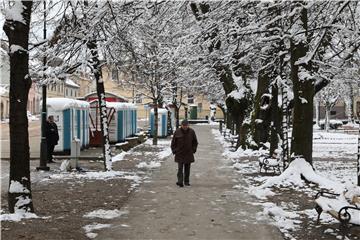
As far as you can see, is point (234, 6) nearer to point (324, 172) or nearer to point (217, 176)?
point (217, 176)

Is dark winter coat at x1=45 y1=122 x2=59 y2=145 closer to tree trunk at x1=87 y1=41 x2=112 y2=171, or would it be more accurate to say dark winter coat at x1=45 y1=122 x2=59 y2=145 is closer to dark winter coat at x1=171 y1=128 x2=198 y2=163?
tree trunk at x1=87 y1=41 x2=112 y2=171

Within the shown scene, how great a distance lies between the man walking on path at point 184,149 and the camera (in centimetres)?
1261

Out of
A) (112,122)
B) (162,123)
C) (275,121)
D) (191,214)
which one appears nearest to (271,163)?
(275,121)

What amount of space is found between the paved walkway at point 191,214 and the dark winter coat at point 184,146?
0.68 metres

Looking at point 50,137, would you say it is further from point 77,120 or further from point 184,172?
point 184,172

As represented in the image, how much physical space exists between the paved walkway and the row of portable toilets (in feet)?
24.9

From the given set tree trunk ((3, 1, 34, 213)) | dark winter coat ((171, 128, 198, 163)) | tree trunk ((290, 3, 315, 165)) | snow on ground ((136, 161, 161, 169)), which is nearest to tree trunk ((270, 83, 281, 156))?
snow on ground ((136, 161, 161, 169))

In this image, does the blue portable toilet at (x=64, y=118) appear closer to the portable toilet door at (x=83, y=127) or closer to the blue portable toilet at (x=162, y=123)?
the portable toilet door at (x=83, y=127)

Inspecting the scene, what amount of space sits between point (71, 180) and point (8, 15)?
6.13 metres

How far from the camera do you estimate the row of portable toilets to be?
798 inches

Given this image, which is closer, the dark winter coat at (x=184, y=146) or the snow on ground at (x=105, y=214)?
the snow on ground at (x=105, y=214)

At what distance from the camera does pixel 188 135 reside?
12.8 metres

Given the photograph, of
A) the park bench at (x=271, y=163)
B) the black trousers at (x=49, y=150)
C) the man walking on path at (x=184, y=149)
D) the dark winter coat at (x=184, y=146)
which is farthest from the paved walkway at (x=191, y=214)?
the black trousers at (x=49, y=150)

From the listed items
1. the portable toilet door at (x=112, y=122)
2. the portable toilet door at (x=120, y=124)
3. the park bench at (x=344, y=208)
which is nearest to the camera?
the park bench at (x=344, y=208)
